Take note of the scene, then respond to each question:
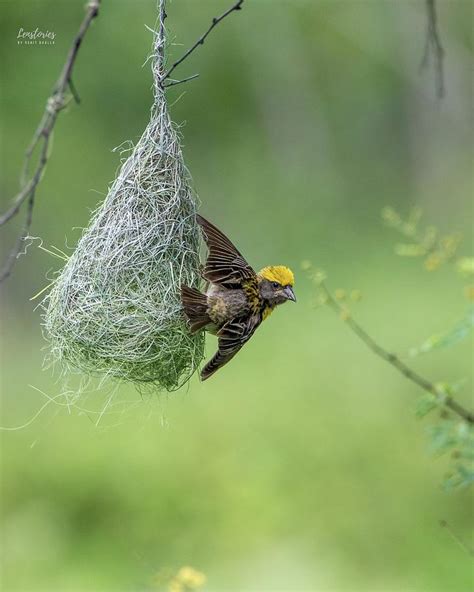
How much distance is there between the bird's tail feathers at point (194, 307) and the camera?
11.9ft

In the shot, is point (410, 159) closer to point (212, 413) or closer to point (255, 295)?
point (212, 413)

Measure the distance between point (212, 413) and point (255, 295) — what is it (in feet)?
18.1

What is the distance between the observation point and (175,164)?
12.8 ft

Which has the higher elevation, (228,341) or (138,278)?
(138,278)

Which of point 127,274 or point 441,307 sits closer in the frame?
point 127,274

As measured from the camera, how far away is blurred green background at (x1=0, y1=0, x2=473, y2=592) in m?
7.70

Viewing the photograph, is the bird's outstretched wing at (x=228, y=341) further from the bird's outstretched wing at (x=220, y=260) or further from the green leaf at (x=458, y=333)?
the green leaf at (x=458, y=333)

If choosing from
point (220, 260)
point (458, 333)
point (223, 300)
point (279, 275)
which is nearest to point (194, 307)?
point (223, 300)

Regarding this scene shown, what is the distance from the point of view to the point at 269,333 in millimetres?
11516

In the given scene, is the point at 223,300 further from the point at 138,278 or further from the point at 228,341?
the point at 138,278

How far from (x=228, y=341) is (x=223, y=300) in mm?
167

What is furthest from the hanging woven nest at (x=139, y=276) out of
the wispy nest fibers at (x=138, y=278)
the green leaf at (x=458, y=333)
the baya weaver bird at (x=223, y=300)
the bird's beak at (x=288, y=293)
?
the green leaf at (x=458, y=333)

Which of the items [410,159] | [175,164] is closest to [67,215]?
[410,159]

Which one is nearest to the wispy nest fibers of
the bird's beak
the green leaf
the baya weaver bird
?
the baya weaver bird
